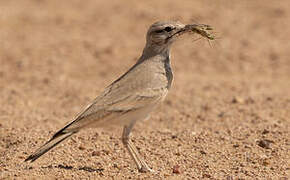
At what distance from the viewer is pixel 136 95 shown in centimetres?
616

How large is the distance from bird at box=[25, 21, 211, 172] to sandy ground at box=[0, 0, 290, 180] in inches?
9.7

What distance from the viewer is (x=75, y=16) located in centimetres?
1538

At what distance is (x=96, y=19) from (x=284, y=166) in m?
9.50

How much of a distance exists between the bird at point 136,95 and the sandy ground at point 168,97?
0.81 feet

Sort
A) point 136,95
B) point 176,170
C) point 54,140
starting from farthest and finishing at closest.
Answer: point 176,170 < point 136,95 < point 54,140

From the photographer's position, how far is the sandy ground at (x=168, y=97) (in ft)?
22.2

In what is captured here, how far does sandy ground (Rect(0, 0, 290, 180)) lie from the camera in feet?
22.2

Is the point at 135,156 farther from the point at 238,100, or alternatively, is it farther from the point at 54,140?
the point at 238,100

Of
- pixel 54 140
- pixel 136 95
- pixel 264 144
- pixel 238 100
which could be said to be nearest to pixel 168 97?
pixel 238 100

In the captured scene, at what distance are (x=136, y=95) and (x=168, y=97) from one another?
13.8 feet

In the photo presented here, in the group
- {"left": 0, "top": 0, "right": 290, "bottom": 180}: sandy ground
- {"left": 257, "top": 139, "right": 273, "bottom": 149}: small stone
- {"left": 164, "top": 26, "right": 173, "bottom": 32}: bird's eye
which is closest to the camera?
{"left": 164, "top": 26, "right": 173, "bottom": 32}: bird's eye

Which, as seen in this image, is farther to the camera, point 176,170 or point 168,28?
point 168,28

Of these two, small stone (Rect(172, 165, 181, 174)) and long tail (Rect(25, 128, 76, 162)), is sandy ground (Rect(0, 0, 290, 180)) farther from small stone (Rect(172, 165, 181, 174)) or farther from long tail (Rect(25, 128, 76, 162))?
long tail (Rect(25, 128, 76, 162))

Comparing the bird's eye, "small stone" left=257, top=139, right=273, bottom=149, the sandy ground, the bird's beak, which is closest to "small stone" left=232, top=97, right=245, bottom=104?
the sandy ground
